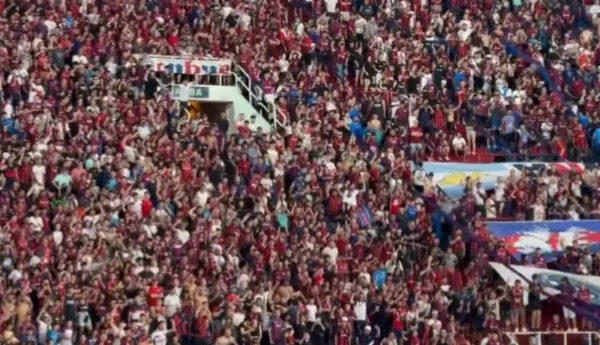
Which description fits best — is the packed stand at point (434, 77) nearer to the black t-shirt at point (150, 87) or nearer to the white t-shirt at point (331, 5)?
the white t-shirt at point (331, 5)

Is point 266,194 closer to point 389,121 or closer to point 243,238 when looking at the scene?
point 243,238

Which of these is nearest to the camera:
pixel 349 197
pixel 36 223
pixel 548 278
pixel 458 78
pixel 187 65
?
pixel 36 223

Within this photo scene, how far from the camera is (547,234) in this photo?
47.2 m

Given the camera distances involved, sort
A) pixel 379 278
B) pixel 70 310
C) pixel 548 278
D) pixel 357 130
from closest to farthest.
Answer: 1. pixel 70 310
2. pixel 379 278
3. pixel 548 278
4. pixel 357 130

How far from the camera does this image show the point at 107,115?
1788 inches

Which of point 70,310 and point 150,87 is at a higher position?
point 150,87

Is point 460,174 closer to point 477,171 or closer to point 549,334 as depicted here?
point 477,171

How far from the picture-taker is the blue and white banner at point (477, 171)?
4828 cm

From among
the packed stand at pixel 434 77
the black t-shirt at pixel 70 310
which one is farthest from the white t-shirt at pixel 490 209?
the black t-shirt at pixel 70 310

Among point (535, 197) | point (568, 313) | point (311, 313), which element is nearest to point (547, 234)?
point (535, 197)

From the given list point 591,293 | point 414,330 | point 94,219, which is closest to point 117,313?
point 94,219

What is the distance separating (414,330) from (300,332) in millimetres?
2383

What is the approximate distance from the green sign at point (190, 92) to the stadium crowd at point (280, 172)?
476 mm

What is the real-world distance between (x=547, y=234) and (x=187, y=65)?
863 centimetres
